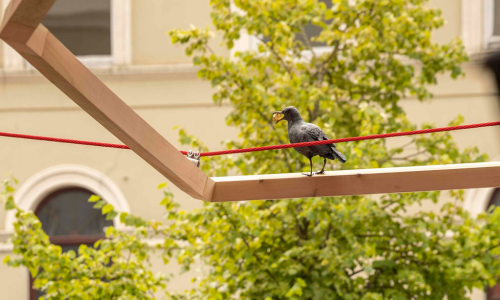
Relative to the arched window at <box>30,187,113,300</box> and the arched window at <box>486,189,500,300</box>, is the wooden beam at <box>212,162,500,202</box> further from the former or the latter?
the arched window at <box>30,187,113,300</box>

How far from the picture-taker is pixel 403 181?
2615mm

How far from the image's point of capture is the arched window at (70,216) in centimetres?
902

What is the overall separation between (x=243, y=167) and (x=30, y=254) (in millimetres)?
2087

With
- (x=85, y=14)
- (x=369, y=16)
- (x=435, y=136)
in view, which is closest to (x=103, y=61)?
(x=85, y=14)

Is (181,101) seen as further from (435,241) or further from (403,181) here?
(403,181)

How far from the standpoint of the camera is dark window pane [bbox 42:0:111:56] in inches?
377

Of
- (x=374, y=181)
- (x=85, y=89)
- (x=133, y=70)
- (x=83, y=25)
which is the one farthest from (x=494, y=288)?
(x=85, y=89)

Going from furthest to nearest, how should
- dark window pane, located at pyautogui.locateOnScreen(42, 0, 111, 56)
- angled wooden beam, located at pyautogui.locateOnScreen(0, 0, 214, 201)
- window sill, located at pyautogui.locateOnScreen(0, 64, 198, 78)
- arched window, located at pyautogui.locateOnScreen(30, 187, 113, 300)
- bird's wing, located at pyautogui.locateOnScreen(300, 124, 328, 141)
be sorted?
dark window pane, located at pyautogui.locateOnScreen(42, 0, 111, 56) < window sill, located at pyautogui.locateOnScreen(0, 64, 198, 78) < arched window, located at pyautogui.locateOnScreen(30, 187, 113, 300) < bird's wing, located at pyautogui.locateOnScreen(300, 124, 328, 141) < angled wooden beam, located at pyautogui.locateOnScreen(0, 0, 214, 201)

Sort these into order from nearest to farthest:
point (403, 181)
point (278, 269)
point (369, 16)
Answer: point (403, 181) → point (278, 269) → point (369, 16)

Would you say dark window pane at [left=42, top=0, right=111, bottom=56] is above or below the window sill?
above

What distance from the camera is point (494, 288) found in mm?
8539

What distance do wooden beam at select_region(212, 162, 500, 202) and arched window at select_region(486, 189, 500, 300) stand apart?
635 centimetres

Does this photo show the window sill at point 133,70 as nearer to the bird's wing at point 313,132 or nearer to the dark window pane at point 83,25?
the dark window pane at point 83,25

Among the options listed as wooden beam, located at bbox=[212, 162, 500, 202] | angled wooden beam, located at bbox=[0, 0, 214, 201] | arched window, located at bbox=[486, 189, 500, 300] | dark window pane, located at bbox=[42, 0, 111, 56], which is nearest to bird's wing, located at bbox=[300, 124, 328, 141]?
wooden beam, located at bbox=[212, 162, 500, 202]
